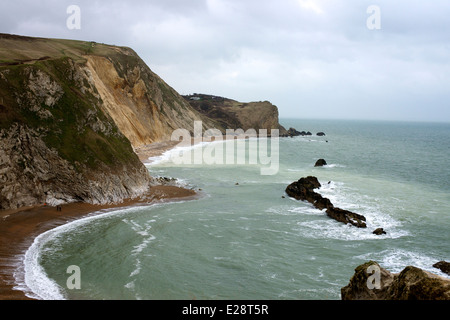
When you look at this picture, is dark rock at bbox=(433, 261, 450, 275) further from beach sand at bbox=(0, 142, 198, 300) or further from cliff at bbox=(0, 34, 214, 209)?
cliff at bbox=(0, 34, 214, 209)

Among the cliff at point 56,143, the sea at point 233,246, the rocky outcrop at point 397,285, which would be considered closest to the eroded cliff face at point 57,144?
the cliff at point 56,143

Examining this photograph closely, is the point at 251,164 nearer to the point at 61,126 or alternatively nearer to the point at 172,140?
the point at 172,140

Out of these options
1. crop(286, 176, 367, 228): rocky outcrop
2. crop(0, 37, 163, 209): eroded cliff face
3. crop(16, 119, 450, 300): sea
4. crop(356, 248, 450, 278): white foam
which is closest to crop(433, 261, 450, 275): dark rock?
crop(356, 248, 450, 278): white foam

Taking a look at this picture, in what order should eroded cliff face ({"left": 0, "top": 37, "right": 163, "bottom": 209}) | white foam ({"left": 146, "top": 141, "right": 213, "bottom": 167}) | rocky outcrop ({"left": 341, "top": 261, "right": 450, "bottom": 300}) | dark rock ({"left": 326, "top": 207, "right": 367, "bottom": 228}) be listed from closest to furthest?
rocky outcrop ({"left": 341, "top": 261, "right": 450, "bottom": 300}) → eroded cliff face ({"left": 0, "top": 37, "right": 163, "bottom": 209}) → dark rock ({"left": 326, "top": 207, "right": 367, "bottom": 228}) → white foam ({"left": 146, "top": 141, "right": 213, "bottom": 167})

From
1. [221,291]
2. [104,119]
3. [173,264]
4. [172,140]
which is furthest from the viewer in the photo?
[172,140]

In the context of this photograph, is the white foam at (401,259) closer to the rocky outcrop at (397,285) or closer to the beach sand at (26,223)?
the rocky outcrop at (397,285)

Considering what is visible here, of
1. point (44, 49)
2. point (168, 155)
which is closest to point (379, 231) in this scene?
point (168, 155)
